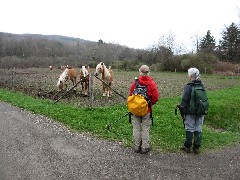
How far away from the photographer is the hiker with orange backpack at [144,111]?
720 centimetres

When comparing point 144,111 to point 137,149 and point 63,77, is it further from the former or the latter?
point 63,77

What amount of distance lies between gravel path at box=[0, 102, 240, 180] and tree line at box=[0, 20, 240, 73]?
37907 mm

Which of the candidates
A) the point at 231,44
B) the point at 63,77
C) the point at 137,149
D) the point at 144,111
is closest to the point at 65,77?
the point at 63,77

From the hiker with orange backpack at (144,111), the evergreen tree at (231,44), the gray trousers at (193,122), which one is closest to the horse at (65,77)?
the hiker with orange backpack at (144,111)

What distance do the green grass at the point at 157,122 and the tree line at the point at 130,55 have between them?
104 feet

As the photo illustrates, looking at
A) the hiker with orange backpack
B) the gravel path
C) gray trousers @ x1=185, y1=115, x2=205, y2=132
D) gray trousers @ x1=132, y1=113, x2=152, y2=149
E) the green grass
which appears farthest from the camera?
the green grass

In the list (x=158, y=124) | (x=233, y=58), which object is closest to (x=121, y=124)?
(x=158, y=124)

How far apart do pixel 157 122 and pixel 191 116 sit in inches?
115

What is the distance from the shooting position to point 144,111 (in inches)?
280

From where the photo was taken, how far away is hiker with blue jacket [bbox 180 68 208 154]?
24.3ft

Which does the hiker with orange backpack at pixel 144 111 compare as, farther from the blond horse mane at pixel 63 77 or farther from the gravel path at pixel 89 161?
the blond horse mane at pixel 63 77

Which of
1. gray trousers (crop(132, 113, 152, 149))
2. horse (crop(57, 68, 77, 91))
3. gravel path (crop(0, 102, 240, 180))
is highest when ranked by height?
horse (crop(57, 68, 77, 91))

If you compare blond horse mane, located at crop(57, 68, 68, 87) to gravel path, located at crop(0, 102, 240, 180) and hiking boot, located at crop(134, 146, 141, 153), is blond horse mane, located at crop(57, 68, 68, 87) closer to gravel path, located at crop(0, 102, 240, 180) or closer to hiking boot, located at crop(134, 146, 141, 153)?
gravel path, located at crop(0, 102, 240, 180)

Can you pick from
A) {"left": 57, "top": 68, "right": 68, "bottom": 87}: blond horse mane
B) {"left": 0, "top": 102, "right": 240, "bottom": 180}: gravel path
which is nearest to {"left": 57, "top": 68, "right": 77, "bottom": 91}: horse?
{"left": 57, "top": 68, "right": 68, "bottom": 87}: blond horse mane
